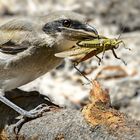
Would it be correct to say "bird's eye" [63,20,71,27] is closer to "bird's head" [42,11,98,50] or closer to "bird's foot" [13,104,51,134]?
"bird's head" [42,11,98,50]

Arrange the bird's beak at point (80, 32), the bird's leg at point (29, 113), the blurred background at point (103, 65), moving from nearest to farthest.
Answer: the bird's leg at point (29, 113)
the bird's beak at point (80, 32)
the blurred background at point (103, 65)

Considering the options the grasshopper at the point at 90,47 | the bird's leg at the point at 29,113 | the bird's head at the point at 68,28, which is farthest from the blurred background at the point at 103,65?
the bird's leg at the point at 29,113

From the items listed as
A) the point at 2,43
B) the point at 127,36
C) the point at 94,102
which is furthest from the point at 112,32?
the point at 94,102

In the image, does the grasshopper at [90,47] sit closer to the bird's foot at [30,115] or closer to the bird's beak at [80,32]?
the bird's beak at [80,32]

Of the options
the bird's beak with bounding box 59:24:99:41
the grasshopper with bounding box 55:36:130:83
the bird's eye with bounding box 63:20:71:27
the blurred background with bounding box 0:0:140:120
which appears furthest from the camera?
the blurred background with bounding box 0:0:140:120

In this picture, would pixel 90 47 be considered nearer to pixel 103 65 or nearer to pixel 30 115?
pixel 30 115

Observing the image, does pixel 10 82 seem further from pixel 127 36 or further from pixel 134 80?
pixel 127 36

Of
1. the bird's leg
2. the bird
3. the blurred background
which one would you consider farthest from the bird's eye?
the blurred background
